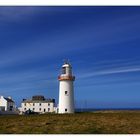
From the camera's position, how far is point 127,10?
1471 cm

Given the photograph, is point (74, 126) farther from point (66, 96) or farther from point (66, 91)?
point (66, 96)

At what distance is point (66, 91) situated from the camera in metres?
21.5

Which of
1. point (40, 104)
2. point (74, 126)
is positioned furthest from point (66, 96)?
point (40, 104)

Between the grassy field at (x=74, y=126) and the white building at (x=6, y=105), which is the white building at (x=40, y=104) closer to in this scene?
the white building at (x=6, y=105)

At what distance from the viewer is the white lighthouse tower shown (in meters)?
21.2

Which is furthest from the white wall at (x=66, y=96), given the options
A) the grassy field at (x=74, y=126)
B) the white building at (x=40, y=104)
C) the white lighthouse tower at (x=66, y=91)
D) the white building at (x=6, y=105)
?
the white building at (x=40, y=104)

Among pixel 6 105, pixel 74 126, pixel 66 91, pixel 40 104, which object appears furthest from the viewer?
pixel 40 104

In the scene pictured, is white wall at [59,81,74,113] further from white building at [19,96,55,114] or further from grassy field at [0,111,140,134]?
white building at [19,96,55,114]

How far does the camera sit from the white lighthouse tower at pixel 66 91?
2125 centimetres
